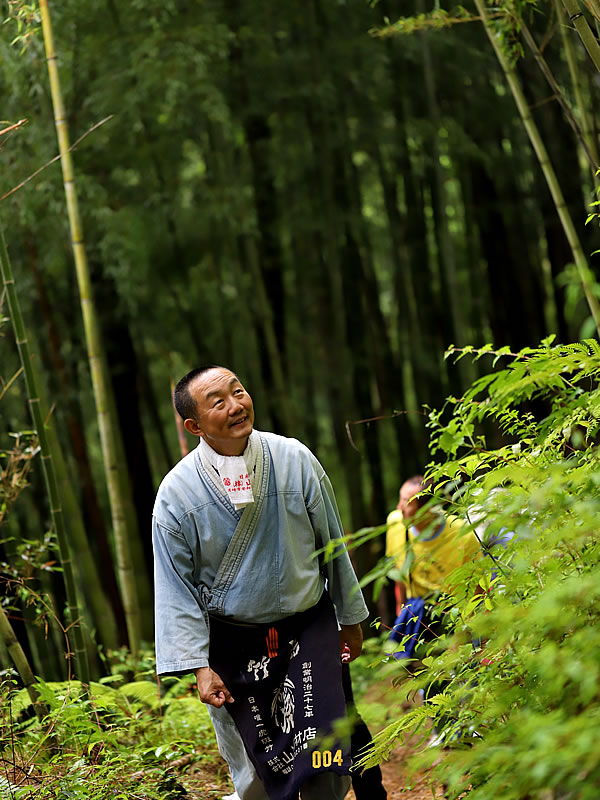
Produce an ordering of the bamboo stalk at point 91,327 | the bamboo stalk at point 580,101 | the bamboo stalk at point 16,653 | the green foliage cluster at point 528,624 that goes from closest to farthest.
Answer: the green foliage cluster at point 528,624 → the bamboo stalk at point 16,653 → the bamboo stalk at point 580,101 → the bamboo stalk at point 91,327

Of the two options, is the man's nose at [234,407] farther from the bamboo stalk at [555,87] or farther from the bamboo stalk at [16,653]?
the bamboo stalk at [555,87]

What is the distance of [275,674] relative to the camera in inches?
98.2

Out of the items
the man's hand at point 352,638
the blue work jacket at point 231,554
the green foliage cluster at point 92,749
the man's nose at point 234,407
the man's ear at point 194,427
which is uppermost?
the man's nose at point 234,407

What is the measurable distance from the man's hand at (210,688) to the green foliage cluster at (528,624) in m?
0.59

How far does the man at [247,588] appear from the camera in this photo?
2.41 meters

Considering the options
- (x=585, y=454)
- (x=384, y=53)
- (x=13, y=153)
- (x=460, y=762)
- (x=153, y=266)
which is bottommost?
(x=460, y=762)

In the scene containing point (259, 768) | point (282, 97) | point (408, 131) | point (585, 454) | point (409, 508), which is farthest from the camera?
point (408, 131)

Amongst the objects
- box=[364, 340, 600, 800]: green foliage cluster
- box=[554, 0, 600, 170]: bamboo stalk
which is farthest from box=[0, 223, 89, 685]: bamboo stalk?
box=[554, 0, 600, 170]: bamboo stalk

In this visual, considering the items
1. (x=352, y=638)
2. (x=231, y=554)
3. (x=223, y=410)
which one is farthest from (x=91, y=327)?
(x=352, y=638)

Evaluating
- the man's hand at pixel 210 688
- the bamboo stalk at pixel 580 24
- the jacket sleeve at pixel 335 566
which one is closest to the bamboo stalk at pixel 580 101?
the bamboo stalk at pixel 580 24

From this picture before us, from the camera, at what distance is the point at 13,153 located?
5.53m

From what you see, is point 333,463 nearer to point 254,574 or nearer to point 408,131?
point 408,131

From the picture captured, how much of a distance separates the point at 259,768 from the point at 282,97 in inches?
202

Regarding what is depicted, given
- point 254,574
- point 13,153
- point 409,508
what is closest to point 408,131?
point 13,153
